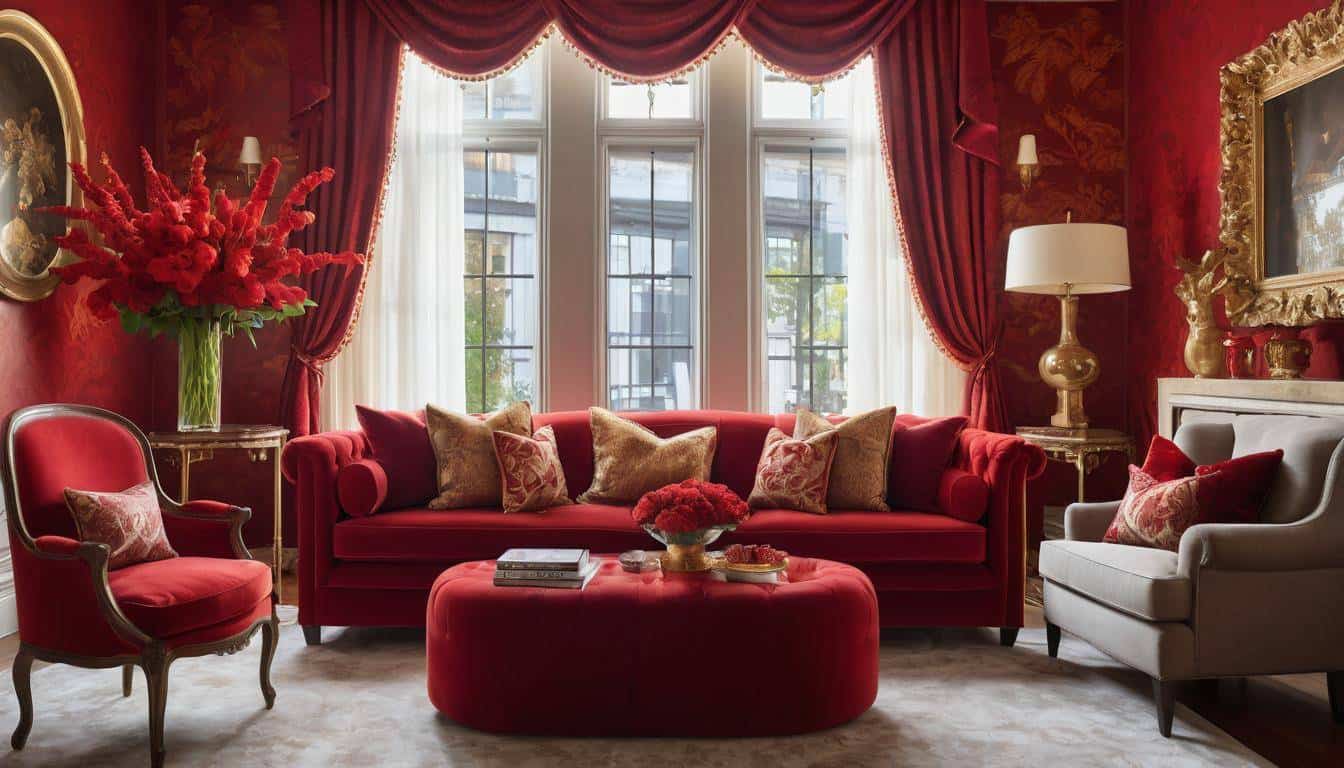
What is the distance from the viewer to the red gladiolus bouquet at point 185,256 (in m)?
3.75

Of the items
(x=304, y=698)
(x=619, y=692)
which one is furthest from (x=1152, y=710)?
(x=304, y=698)

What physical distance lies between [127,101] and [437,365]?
81.3 inches

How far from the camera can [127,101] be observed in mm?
4715

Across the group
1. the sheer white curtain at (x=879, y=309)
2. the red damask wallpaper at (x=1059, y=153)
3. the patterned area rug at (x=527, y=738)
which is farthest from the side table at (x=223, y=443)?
the red damask wallpaper at (x=1059, y=153)

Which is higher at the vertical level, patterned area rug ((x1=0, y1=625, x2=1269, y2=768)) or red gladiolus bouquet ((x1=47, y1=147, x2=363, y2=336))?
red gladiolus bouquet ((x1=47, y1=147, x2=363, y2=336))

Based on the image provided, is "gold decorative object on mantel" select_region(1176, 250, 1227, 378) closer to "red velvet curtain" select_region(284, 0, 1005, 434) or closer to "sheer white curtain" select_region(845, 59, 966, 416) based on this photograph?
"red velvet curtain" select_region(284, 0, 1005, 434)

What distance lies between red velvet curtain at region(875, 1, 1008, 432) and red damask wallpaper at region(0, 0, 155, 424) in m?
3.90

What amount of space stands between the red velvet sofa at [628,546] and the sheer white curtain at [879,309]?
129cm

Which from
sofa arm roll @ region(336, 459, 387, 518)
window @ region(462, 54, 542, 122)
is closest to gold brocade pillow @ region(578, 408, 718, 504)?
sofa arm roll @ region(336, 459, 387, 518)

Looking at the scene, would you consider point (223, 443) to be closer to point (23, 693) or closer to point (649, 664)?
point (23, 693)

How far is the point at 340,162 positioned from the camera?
4.81 meters

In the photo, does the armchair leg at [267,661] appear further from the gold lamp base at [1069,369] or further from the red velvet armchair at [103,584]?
the gold lamp base at [1069,369]

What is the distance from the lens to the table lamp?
13.7 ft

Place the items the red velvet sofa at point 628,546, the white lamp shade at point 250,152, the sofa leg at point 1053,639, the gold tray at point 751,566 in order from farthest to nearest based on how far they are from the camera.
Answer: the white lamp shade at point 250,152 < the red velvet sofa at point 628,546 < the sofa leg at point 1053,639 < the gold tray at point 751,566
